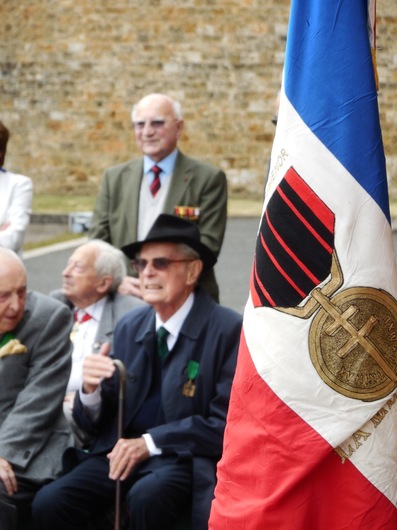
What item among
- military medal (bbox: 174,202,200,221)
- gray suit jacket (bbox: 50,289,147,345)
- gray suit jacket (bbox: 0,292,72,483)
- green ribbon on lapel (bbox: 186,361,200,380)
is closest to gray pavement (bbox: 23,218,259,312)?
military medal (bbox: 174,202,200,221)

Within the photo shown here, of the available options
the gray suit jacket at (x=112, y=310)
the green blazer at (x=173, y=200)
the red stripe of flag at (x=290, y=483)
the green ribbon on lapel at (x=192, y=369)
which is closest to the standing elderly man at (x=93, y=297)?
the gray suit jacket at (x=112, y=310)

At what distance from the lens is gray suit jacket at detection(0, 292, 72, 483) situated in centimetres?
495

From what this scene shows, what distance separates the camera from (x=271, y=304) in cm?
366

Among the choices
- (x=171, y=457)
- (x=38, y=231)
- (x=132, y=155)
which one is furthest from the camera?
(x=132, y=155)

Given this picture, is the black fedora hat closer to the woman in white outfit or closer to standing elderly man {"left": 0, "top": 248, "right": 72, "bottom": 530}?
standing elderly man {"left": 0, "top": 248, "right": 72, "bottom": 530}

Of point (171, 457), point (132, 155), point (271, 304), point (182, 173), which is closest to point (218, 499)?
point (271, 304)

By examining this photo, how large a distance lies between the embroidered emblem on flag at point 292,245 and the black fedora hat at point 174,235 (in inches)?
49.1

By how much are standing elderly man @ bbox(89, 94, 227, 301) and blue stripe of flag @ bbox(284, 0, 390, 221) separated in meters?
2.81

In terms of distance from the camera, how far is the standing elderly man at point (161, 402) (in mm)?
4672

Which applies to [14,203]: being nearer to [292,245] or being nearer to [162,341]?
[162,341]

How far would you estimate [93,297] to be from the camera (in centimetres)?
592

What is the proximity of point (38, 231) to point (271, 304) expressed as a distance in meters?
14.5

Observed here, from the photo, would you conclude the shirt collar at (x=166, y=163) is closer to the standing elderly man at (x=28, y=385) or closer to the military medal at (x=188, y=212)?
the military medal at (x=188, y=212)

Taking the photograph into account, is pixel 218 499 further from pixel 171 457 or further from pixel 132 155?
pixel 132 155
